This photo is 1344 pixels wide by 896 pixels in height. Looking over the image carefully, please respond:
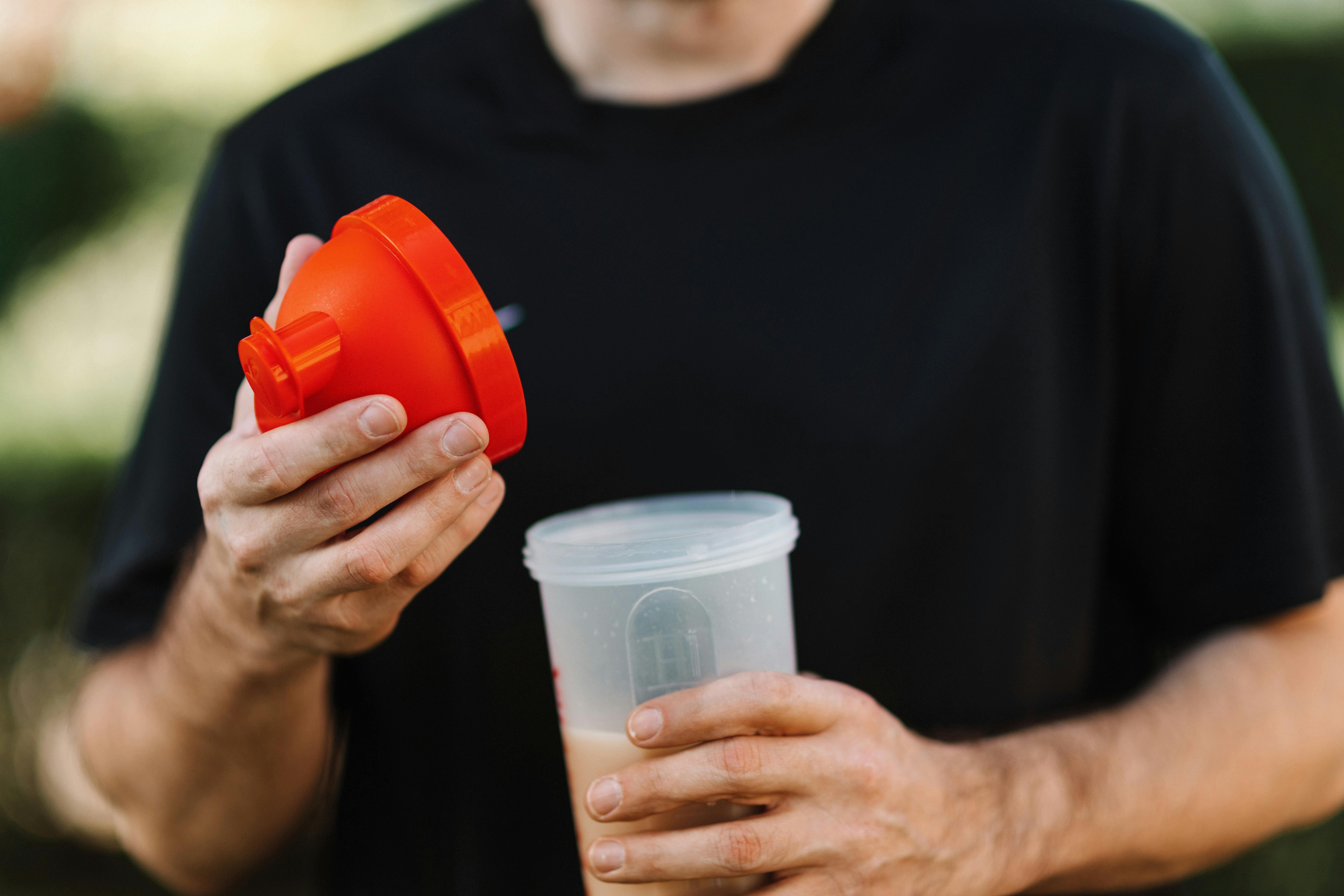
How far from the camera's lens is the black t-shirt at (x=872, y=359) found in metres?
1.25

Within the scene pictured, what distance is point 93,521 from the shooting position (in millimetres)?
2783

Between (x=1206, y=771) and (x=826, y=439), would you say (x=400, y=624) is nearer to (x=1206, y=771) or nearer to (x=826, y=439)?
(x=826, y=439)

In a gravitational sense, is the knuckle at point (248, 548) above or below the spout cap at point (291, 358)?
below

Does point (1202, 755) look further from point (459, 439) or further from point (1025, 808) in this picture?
point (459, 439)

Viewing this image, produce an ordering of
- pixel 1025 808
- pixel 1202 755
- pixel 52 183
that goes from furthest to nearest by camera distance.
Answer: pixel 52 183 → pixel 1202 755 → pixel 1025 808

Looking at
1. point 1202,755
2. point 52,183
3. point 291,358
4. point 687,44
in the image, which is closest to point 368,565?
point 291,358

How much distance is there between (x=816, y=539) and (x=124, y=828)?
43.1 inches

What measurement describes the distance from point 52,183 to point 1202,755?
9.95 ft

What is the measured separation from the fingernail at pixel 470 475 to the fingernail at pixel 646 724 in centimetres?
23

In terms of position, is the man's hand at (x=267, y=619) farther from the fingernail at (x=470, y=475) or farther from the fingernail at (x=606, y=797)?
the fingernail at (x=606, y=797)

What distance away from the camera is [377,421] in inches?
29.3

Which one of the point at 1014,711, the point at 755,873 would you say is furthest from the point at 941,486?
the point at 755,873

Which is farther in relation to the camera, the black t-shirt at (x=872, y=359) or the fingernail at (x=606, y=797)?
the black t-shirt at (x=872, y=359)

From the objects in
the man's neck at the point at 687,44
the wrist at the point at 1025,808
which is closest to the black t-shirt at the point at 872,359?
the man's neck at the point at 687,44
